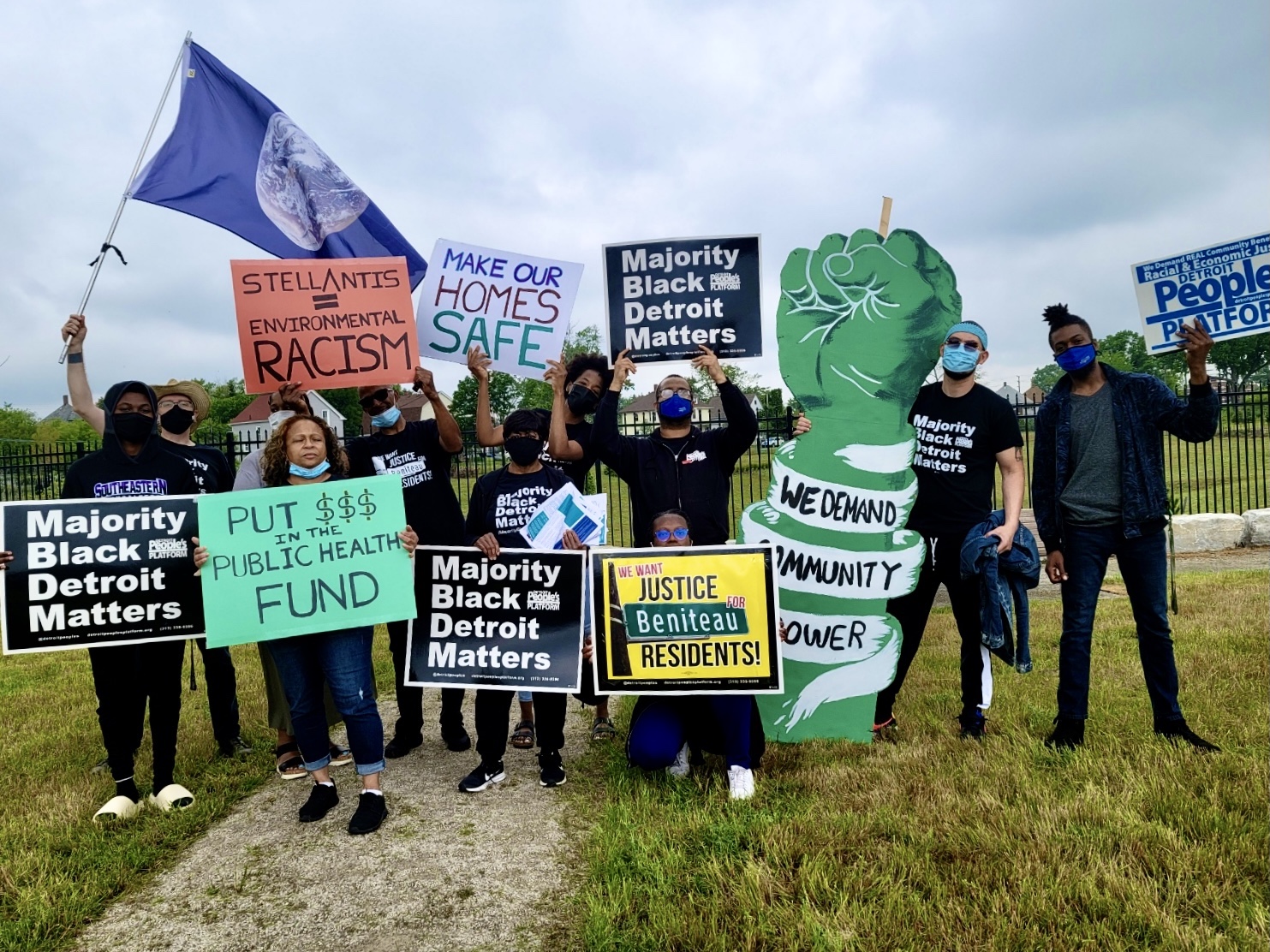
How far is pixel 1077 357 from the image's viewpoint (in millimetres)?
4453

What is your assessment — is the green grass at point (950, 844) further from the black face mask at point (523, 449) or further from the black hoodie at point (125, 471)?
the black hoodie at point (125, 471)

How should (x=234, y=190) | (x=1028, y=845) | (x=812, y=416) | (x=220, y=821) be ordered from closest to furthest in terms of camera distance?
(x=1028, y=845) < (x=220, y=821) < (x=812, y=416) < (x=234, y=190)

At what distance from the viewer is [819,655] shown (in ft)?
16.4

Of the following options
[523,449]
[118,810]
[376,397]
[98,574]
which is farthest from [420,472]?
[118,810]

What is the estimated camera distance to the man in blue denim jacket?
4.27 meters

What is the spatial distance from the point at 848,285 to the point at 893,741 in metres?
2.82

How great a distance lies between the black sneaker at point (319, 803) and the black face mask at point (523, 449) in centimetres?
200

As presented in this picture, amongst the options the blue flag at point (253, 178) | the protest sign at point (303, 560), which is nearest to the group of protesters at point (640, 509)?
the protest sign at point (303, 560)

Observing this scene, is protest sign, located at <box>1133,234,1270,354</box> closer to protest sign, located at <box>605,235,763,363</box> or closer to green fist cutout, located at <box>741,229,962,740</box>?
green fist cutout, located at <box>741,229,962,740</box>

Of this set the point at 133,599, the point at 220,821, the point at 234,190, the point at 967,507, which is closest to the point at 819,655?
the point at 967,507

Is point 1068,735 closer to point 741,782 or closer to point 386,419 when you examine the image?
point 741,782

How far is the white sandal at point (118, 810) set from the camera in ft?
13.8

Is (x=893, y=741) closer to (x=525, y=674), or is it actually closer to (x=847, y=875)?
(x=847, y=875)

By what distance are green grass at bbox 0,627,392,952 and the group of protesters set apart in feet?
0.63
